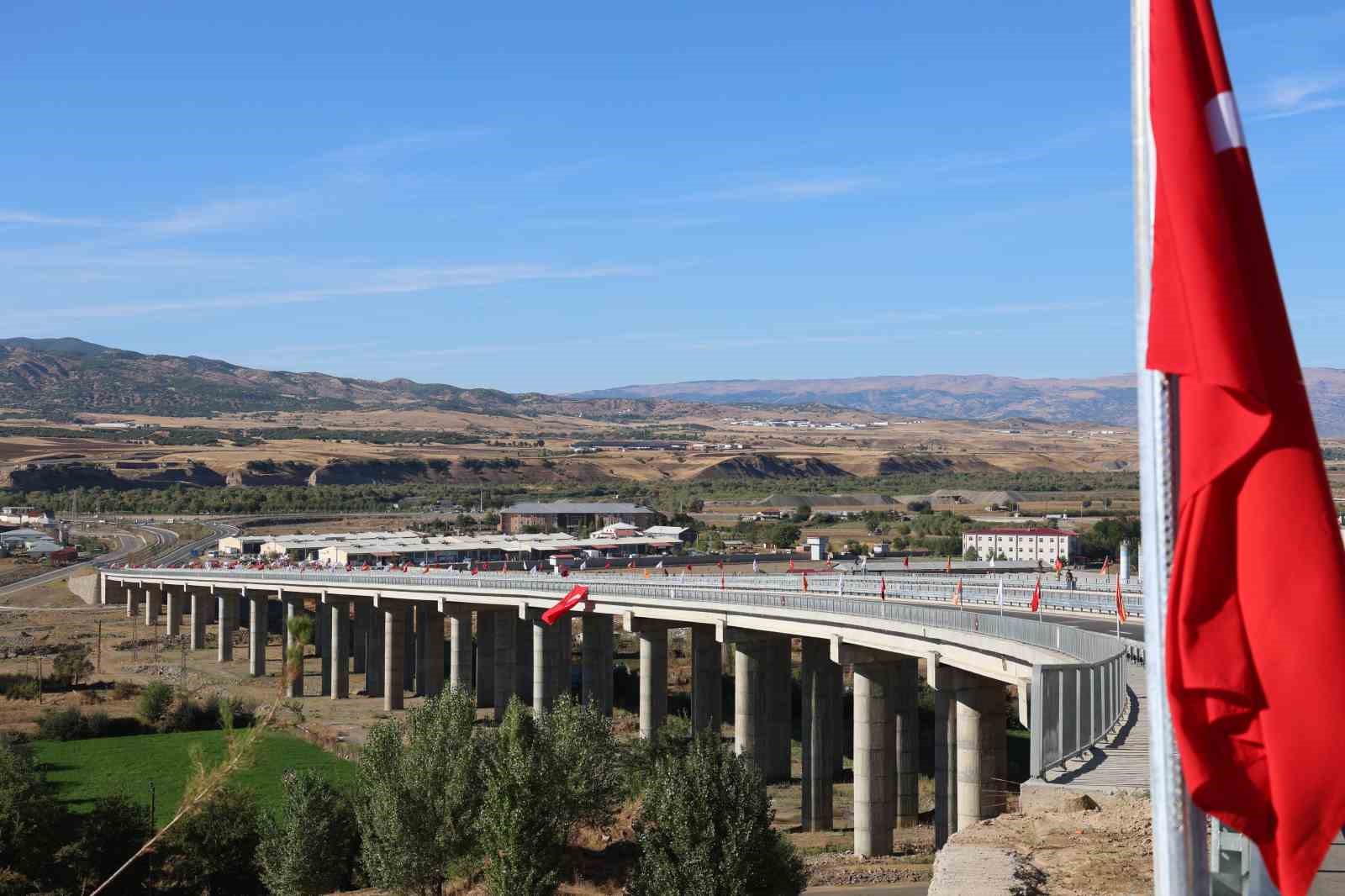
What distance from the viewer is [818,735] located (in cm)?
5456

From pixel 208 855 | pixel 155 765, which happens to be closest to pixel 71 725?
pixel 155 765

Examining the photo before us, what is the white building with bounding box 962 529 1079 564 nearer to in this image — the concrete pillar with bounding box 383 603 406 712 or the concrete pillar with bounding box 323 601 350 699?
the concrete pillar with bounding box 383 603 406 712

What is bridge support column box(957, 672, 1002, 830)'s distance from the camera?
129 ft

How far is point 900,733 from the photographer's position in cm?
5369

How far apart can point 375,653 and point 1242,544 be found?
8516cm

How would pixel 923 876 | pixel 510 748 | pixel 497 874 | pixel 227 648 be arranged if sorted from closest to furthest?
pixel 497 874
pixel 510 748
pixel 923 876
pixel 227 648

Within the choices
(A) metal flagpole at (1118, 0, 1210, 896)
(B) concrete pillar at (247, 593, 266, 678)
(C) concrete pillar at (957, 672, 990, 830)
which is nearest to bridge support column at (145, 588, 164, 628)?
(B) concrete pillar at (247, 593, 266, 678)

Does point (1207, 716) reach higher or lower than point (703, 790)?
higher

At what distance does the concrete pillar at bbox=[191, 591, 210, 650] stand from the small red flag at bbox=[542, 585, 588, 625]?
47.1 m

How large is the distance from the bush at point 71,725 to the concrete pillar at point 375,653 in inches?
Result: 758

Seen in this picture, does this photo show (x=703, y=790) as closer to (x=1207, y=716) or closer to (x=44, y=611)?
(x=1207, y=716)

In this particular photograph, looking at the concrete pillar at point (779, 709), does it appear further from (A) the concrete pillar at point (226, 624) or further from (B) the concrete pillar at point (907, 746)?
(A) the concrete pillar at point (226, 624)

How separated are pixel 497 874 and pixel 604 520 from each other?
393ft

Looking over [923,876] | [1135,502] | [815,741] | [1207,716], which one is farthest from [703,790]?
[1135,502]
